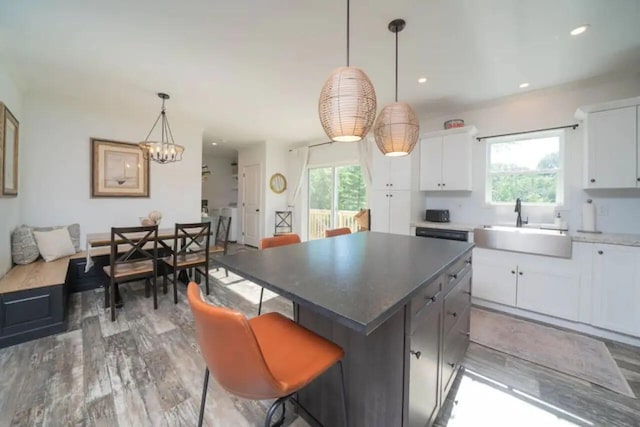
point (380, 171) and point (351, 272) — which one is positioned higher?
point (380, 171)

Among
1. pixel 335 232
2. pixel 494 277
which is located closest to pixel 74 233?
pixel 335 232

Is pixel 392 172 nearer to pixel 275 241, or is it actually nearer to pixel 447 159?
pixel 447 159

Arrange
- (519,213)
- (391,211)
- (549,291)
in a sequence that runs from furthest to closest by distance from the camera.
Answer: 1. (391,211)
2. (519,213)
3. (549,291)

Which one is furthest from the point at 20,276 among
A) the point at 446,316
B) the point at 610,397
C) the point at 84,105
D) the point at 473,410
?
the point at 610,397

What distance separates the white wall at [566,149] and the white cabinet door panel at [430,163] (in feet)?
1.31

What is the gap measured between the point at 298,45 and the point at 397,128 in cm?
125

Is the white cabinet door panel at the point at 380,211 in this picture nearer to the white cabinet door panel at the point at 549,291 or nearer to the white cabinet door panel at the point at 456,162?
the white cabinet door panel at the point at 456,162

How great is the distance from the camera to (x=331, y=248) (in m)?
1.83

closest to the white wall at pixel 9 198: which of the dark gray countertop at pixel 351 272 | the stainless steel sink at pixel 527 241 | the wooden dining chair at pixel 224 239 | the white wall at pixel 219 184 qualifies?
the wooden dining chair at pixel 224 239

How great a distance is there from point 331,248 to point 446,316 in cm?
82

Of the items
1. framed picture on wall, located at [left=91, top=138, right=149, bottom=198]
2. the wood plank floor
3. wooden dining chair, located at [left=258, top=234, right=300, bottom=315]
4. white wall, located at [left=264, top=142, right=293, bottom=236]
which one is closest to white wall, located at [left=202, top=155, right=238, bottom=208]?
white wall, located at [left=264, top=142, right=293, bottom=236]

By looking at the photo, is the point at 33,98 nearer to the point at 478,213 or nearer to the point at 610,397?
the point at 478,213

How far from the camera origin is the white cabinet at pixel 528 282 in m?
2.51

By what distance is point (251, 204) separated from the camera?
6465 millimetres
